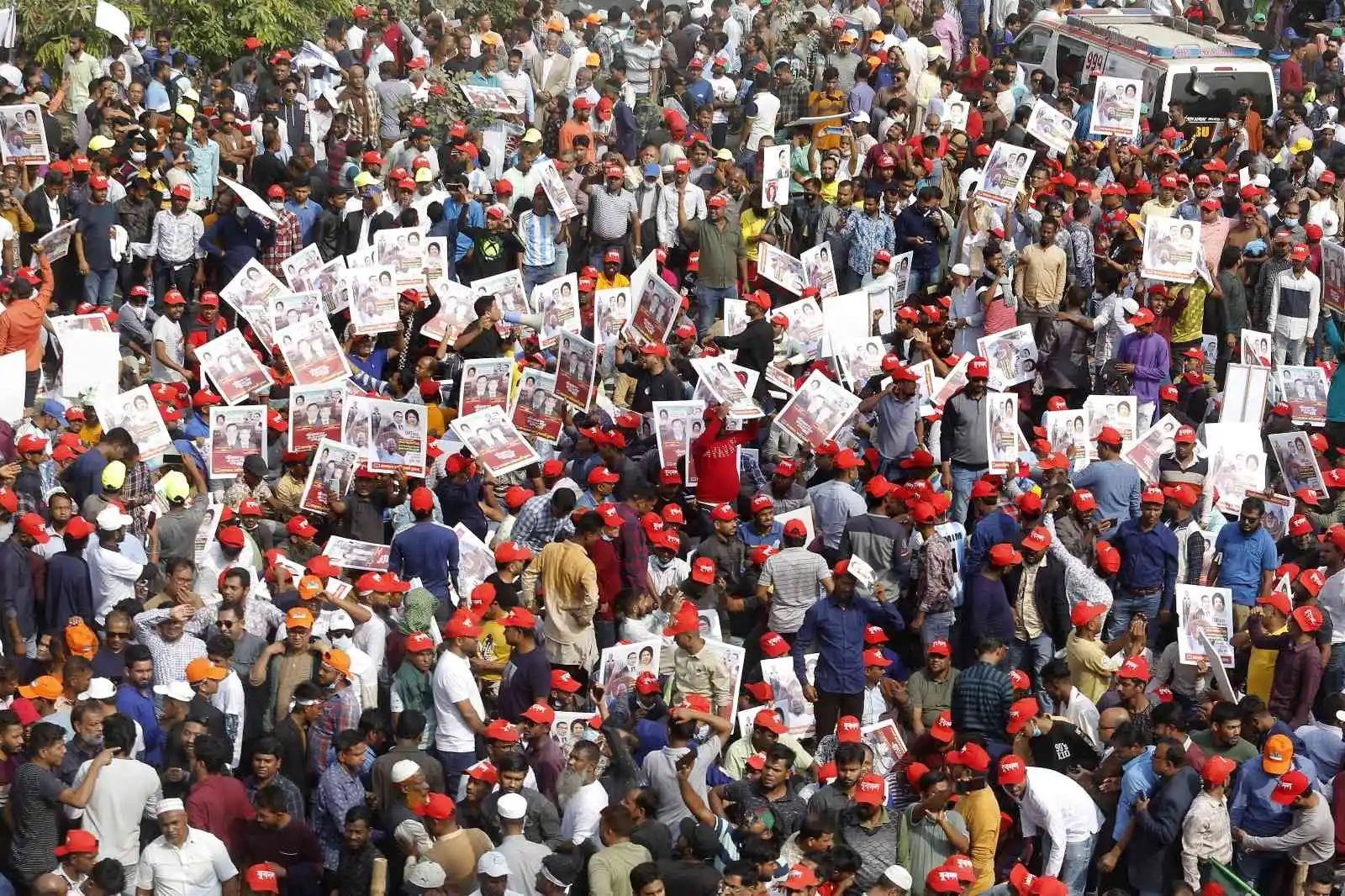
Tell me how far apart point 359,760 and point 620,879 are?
1.83 meters

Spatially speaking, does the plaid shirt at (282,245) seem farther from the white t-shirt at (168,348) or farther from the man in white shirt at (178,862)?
the man in white shirt at (178,862)

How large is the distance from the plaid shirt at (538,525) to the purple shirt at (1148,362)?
18.6 ft

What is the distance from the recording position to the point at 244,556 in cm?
1623

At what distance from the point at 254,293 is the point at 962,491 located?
6.40 m

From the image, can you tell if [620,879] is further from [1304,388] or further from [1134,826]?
[1304,388]

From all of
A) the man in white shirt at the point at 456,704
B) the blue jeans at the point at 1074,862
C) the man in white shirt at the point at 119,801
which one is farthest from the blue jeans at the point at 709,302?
the man in white shirt at the point at 119,801

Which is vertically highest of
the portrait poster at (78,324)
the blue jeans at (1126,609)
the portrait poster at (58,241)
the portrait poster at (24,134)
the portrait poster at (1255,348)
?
the portrait poster at (24,134)

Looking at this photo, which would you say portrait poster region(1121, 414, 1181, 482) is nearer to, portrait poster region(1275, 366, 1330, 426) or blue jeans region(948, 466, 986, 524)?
blue jeans region(948, 466, 986, 524)

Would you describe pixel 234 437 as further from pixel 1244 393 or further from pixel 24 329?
pixel 1244 393

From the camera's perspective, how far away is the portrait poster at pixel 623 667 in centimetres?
1496

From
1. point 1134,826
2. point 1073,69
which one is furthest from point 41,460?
point 1073,69

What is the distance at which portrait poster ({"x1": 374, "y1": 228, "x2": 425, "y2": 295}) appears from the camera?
818 inches

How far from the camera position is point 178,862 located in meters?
12.6

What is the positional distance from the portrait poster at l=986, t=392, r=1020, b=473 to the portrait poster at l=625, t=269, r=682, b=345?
3.33 m
